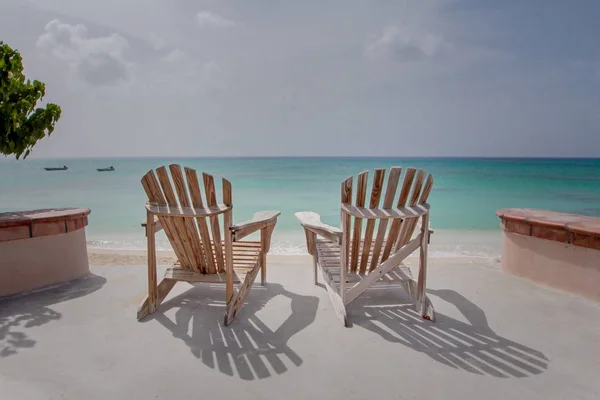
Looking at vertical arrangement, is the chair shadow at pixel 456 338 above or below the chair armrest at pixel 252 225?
below

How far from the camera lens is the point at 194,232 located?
9.63ft

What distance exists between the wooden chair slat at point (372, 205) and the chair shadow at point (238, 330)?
577mm

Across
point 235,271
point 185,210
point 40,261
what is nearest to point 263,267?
point 235,271

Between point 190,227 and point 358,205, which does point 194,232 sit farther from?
point 358,205

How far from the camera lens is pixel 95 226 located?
389 inches

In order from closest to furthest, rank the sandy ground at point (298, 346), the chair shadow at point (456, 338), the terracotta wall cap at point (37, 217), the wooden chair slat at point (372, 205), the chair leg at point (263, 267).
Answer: the sandy ground at point (298, 346) → the chair shadow at point (456, 338) → the wooden chair slat at point (372, 205) → the terracotta wall cap at point (37, 217) → the chair leg at point (263, 267)

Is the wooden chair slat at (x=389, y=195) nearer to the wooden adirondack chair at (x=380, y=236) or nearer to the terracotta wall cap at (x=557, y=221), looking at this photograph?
the wooden adirondack chair at (x=380, y=236)

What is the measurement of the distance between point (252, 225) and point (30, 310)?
1.94 metres

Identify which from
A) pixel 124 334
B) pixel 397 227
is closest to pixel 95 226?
pixel 124 334

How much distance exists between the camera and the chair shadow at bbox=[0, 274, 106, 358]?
2430 millimetres

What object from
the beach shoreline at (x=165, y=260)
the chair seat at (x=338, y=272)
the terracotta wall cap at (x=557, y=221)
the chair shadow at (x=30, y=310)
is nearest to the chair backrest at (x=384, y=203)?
the chair seat at (x=338, y=272)

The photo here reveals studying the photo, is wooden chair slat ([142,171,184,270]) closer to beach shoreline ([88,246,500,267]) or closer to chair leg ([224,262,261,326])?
chair leg ([224,262,261,326])

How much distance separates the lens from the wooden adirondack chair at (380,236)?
2.70 metres

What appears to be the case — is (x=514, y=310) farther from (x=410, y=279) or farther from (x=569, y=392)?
(x=569, y=392)
